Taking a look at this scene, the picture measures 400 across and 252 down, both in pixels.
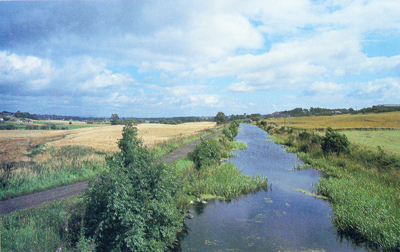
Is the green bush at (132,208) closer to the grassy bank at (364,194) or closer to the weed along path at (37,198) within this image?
the weed along path at (37,198)

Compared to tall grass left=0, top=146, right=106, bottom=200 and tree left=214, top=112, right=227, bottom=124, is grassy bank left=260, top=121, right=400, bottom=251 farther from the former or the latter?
tree left=214, top=112, right=227, bottom=124

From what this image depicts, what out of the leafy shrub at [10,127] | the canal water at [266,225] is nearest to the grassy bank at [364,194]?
the canal water at [266,225]

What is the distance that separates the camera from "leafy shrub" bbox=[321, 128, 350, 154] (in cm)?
1861

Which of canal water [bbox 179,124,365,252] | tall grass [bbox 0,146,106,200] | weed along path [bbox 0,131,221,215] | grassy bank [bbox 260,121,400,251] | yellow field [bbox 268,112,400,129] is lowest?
canal water [bbox 179,124,365,252]

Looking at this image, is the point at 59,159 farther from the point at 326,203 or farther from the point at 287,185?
the point at 326,203

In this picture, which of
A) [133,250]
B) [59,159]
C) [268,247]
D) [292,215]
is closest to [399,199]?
[292,215]

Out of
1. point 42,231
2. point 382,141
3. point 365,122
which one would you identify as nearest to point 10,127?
point 42,231

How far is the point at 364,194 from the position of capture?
1003cm

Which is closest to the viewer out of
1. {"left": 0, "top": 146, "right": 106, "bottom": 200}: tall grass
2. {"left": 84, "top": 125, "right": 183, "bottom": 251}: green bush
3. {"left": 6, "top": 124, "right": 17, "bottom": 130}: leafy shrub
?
{"left": 84, "top": 125, "right": 183, "bottom": 251}: green bush

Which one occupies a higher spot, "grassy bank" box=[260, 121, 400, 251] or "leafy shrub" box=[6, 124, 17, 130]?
"leafy shrub" box=[6, 124, 17, 130]

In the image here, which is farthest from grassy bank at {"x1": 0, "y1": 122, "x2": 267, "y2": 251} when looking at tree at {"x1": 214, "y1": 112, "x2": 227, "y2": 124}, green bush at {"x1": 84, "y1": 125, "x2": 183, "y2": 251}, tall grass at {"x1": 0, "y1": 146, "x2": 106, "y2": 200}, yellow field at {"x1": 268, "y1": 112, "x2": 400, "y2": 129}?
tree at {"x1": 214, "y1": 112, "x2": 227, "y2": 124}

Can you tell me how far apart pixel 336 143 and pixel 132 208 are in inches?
763

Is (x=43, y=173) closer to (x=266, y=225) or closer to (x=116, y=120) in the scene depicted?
(x=266, y=225)

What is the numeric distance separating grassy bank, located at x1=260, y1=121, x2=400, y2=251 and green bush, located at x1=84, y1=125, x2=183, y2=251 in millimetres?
6566
